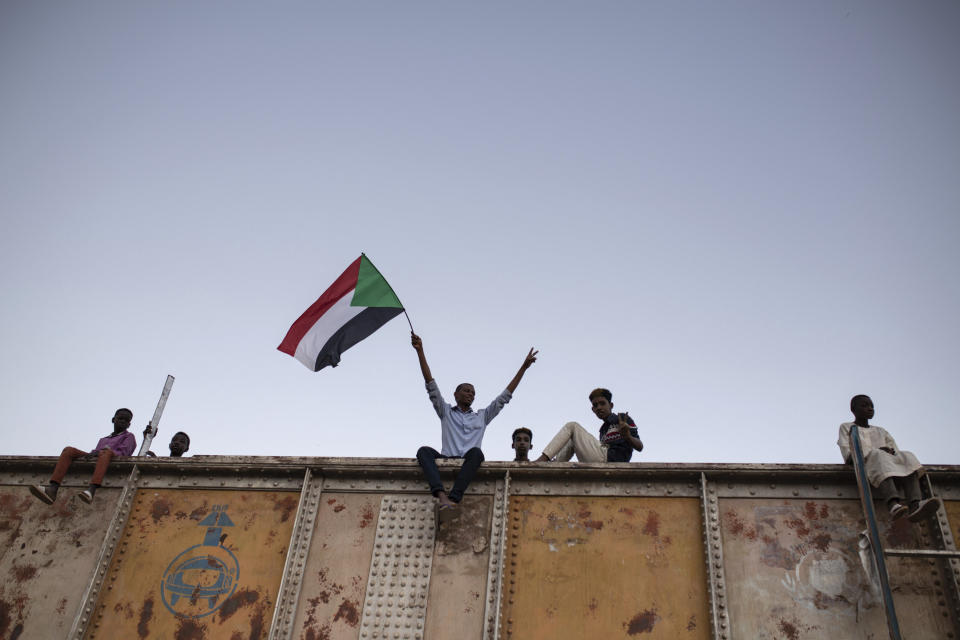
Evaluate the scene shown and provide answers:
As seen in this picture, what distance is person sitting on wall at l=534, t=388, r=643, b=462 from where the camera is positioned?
30.0ft

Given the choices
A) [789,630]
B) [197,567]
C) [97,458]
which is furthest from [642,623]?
[97,458]

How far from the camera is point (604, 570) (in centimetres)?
792

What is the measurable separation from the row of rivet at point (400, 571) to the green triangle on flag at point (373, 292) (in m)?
3.21

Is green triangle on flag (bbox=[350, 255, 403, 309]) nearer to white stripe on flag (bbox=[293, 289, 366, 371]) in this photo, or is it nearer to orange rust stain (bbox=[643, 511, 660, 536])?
white stripe on flag (bbox=[293, 289, 366, 371])

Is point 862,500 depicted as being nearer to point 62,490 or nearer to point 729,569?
point 729,569

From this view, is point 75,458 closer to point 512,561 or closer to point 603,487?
point 512,561

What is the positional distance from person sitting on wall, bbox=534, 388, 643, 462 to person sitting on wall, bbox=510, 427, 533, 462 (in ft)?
2.17

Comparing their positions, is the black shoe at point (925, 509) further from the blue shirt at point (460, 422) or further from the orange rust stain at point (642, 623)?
the blue shirt at point (460, 422)

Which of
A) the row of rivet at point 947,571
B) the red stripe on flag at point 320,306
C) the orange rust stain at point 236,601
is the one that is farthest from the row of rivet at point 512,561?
the red stripe on flag at point 320,306

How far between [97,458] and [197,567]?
2.14 meters

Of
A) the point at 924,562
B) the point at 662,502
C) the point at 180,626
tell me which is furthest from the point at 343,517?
the point at 924,562

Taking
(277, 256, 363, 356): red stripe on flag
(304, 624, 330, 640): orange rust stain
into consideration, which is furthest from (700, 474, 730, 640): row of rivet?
(277, 256, 363, 356): red stripe on flag

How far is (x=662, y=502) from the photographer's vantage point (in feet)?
26.9

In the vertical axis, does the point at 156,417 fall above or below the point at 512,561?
above
